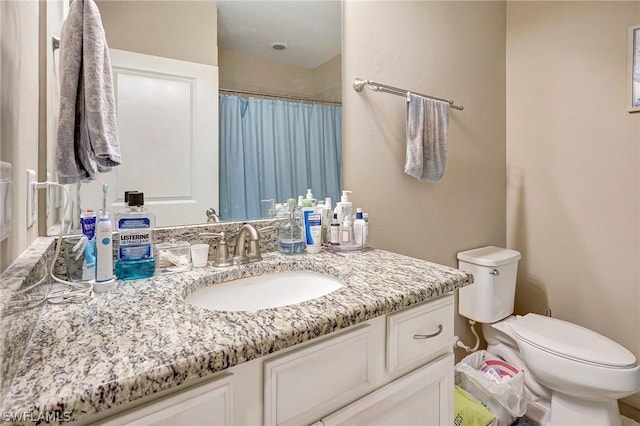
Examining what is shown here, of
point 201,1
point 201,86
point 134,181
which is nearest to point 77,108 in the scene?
point 134,181

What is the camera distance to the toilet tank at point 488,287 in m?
1.60

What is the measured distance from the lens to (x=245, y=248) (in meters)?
1.04

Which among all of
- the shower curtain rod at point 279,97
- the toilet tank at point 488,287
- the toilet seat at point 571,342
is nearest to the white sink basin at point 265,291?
the shower curtain rod at point 279,97

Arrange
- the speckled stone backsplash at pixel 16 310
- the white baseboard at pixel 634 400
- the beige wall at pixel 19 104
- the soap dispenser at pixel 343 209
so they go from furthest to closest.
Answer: the white baseboard at pixel 634 400 → the soap dispenser at pixel 343 209 → the beige wall at pixel 19 104 → the speckled stone backsplash at pixel 16 310

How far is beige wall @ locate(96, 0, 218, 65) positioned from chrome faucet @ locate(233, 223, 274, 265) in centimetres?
59

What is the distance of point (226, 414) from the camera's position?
0.53 m

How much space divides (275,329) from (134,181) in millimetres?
696

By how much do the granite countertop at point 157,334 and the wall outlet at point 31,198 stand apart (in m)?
0.20

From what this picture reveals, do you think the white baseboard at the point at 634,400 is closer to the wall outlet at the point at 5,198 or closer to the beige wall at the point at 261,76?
the beige wall at the point at 261,76

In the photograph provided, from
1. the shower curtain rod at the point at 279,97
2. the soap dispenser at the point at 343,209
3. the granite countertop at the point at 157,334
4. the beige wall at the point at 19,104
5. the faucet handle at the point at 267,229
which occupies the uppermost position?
the shower curtain rod at the point at 279,97

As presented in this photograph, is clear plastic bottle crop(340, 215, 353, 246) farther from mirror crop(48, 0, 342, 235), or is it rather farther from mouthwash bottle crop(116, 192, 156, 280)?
mouthwash bottle crop(116, 192, 156, 280)

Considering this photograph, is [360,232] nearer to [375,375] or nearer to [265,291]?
[265,291]

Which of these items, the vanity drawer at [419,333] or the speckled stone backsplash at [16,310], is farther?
the vanity drawer at [419,333]

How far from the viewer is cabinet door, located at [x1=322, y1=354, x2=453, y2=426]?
0.69 m
